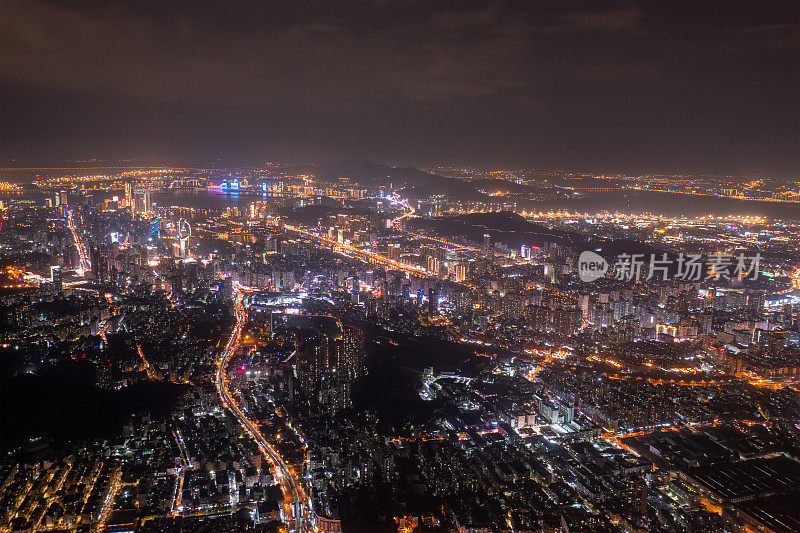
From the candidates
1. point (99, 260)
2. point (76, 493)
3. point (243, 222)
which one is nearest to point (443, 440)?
point (76, 493)

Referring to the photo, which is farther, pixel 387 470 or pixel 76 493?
pixel 387 470

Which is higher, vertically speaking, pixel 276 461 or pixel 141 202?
pixel 141 202

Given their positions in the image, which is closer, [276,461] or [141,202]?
[276,461]

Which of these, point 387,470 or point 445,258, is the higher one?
point 445,258

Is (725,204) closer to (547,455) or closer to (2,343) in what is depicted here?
(547,455)

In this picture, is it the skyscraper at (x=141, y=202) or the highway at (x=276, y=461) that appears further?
the skyscraper at (x=141, y=202)

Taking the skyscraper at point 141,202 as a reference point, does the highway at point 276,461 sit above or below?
below

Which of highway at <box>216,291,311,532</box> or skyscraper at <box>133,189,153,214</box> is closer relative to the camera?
highway at <box>216,291,311,532</box>

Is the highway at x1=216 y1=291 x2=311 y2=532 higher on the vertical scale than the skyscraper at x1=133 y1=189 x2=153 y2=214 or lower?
lower
